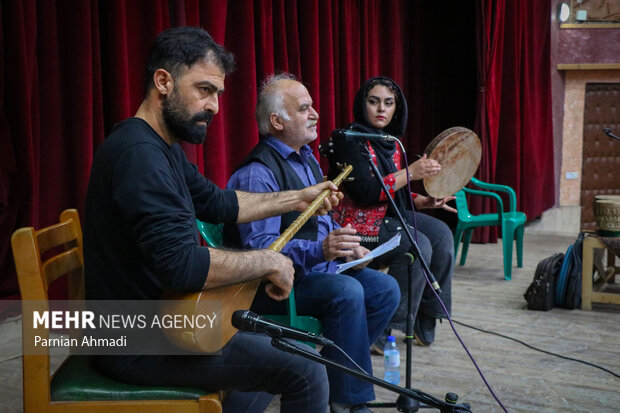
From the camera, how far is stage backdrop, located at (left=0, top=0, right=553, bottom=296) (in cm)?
252

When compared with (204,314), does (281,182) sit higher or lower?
higher

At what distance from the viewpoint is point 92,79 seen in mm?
2670

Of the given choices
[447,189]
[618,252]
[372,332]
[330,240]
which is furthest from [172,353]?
[618,252]

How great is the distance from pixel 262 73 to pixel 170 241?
2.54 metres

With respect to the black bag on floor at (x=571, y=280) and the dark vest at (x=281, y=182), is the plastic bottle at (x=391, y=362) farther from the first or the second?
the black bag on floor at (x=571, y=280)

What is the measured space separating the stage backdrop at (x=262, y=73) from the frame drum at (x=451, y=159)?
3.48 ft

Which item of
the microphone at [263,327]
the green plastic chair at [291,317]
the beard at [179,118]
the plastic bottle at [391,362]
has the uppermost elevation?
the beard at [179,118]

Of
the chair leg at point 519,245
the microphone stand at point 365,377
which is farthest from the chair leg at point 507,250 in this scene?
the microphone stand at point 365,377

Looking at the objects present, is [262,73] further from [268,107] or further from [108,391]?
[108,391]

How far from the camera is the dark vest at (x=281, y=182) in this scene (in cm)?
218

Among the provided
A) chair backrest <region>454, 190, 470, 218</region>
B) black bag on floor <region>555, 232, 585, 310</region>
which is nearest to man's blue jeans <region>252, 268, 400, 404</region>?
black bag on floor <region>555, 232, 585, 310</region>

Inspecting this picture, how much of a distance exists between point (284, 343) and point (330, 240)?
2.78 ft

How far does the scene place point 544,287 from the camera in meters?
3.62

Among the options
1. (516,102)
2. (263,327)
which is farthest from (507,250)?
(263,327)
